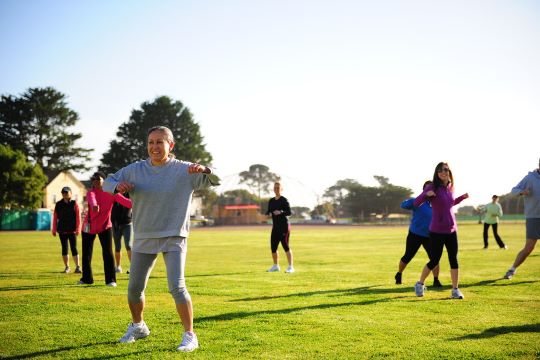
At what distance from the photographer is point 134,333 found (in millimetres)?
6062

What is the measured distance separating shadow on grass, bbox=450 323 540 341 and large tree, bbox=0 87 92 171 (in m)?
86.8

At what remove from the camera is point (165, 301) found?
8.91 metres

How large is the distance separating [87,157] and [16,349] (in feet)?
283

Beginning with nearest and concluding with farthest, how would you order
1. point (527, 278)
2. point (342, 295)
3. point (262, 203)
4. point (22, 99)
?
point (342, 295) → point (527, 278) → point (22, 99) → point (262, 203)

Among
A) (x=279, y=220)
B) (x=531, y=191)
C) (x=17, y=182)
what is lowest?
A: (x=279, y=220)

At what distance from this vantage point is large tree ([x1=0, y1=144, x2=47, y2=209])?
67.0 meters

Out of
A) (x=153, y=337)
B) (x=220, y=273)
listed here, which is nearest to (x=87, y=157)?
(x=220, y=273)

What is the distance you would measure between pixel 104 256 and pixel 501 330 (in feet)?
26.5

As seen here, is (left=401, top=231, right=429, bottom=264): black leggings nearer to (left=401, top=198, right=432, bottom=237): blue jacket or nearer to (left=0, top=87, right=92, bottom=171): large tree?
(left=401, top=198, right=432, bottom=237): blue jacket

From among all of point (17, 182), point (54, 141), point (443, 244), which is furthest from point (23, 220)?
point (443, 244)

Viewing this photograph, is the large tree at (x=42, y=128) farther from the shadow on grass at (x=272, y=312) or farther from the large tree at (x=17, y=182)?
the shadow on grass at (x=272, y=312)

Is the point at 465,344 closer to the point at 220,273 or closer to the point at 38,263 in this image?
the point at 220,273

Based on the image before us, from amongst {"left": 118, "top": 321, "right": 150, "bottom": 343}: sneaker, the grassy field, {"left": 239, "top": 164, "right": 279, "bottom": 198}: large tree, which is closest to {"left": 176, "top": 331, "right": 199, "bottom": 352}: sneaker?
the grassy field

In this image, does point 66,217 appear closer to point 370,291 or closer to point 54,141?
point 370,291
